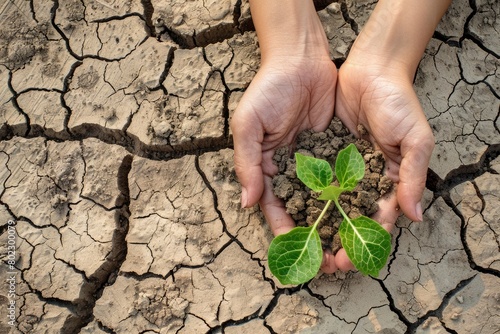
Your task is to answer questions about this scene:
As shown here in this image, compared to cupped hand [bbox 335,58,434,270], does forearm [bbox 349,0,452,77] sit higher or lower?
higher

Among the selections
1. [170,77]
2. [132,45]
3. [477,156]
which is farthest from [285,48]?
[477,156]

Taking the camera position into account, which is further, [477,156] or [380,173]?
[477,156]

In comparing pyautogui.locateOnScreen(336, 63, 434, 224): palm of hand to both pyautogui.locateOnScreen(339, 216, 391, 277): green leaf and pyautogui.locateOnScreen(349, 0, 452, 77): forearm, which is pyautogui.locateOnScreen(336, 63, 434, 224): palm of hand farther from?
pyautogui.locateOnScreen(339, 216, 391, 277): green leaf

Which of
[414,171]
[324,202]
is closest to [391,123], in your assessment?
[414,171]

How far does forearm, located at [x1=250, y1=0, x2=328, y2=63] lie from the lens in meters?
2.61

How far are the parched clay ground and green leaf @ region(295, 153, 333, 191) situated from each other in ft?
1.60

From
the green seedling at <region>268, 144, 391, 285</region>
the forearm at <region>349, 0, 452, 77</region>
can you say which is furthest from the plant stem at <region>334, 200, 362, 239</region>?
the forearm at <region>349, 0, 452, 77</region>

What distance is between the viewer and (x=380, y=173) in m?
2.47

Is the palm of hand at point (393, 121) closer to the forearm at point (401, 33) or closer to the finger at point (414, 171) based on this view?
the finger at point (414, 171)

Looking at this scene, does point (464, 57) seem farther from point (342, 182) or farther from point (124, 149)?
point (124, 149)

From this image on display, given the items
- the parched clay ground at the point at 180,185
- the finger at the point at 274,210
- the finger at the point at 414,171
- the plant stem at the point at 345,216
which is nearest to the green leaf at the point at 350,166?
the plant stem at the point at 345,216

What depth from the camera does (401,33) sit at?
260cm

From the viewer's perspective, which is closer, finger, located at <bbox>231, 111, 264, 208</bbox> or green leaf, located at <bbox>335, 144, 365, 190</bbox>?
green leaf, located at <bbox>335, 144, 365, 190</bbox>

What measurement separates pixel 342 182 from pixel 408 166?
32cm
